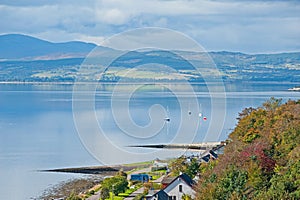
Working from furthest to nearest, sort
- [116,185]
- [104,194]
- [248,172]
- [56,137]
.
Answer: [56,137]
[116,185]
[104,194]
[248,172]

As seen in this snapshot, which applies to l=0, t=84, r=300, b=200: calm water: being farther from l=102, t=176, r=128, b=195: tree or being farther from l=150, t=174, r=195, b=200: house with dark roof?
l=150, t=174, r=195, b=200: house with dark roof

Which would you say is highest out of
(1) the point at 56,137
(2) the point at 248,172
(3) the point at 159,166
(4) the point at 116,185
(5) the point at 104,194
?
(2) the point at 248,172

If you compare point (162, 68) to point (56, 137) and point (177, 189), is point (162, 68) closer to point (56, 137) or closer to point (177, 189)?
point (56, 137)

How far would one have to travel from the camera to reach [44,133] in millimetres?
46156

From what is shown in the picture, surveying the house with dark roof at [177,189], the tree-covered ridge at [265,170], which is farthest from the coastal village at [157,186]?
the tree-covered ridge at [265,170]

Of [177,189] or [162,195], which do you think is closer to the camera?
[162,195]

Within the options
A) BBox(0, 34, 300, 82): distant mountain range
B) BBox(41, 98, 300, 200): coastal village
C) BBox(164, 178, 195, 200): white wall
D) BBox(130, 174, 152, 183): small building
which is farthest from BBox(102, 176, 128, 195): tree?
BBox(0, 34, 300, 82): distant mountain range

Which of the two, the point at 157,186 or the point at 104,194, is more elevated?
the point at 157,186

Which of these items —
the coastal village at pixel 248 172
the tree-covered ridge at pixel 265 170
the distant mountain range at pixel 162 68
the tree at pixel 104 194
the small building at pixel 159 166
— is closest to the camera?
the tree-covered ridge at pixel 265 170

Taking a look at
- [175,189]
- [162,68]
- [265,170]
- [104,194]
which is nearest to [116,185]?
[104,194]

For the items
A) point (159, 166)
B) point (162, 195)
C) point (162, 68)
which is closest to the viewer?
point (162, 195)

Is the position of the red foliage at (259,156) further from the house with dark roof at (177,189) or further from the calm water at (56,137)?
the calm water at (56,137)

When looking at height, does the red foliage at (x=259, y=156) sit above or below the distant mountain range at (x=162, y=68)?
below

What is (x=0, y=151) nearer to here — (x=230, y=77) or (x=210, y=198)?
(x=210, y=198)
